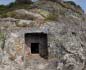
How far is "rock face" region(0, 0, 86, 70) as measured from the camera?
25.9 metres

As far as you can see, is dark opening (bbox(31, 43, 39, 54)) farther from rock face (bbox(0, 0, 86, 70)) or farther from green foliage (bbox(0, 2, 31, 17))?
green foliage (bbox(0, 2, 31, 17))

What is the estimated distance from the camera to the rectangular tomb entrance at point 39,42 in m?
26.8

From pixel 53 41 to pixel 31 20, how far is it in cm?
260

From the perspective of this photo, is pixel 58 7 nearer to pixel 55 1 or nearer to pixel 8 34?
pixel 55 1

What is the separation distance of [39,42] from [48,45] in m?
0.88

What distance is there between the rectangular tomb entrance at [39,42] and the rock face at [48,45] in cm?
12

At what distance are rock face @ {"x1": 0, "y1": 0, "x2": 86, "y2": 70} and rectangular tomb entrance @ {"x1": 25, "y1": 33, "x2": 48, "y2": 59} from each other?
0.12 meters

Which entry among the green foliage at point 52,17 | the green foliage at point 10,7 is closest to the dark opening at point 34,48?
the green foliage at point 52,17

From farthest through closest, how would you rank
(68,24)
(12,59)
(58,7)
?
(58,7)
(68,24)
(12,59)

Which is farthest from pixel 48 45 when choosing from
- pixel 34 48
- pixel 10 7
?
pixel 10 7

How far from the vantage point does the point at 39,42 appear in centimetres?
2700

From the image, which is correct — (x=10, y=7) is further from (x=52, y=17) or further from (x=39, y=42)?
(x=39, y=42)

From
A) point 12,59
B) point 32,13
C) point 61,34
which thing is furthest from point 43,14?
point 12,59

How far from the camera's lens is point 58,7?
1196 inches
